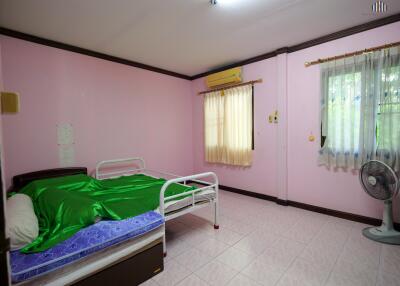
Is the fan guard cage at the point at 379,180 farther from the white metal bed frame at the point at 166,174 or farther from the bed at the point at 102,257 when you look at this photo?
the bed at the point at 102,257

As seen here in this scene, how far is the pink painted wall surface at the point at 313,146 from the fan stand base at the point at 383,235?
28 centimetres

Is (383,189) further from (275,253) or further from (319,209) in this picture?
(275,253)

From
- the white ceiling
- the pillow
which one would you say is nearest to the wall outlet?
the white ceiling

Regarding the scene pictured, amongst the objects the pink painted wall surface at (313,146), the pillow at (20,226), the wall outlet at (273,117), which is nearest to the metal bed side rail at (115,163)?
the pillow at (20,226)

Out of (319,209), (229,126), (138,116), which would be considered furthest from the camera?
(229,126)

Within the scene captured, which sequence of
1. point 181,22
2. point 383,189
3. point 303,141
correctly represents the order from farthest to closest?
point 303,141 < point 181,22 < point 383,189

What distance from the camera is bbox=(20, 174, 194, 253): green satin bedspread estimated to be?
1446mm

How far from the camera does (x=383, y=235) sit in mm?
2113

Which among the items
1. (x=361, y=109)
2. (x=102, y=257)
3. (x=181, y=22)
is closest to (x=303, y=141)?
(x=361, y=109)

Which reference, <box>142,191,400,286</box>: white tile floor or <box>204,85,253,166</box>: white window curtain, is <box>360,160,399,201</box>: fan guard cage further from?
<box>204,85,253,166</box>: white window curtain

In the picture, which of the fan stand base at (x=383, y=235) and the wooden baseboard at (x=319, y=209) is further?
the wooden baseboard at (x=319, y=209)

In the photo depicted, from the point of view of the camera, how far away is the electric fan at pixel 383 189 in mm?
2006

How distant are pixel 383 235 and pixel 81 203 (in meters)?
3.00

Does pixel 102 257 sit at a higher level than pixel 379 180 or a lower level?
lower
